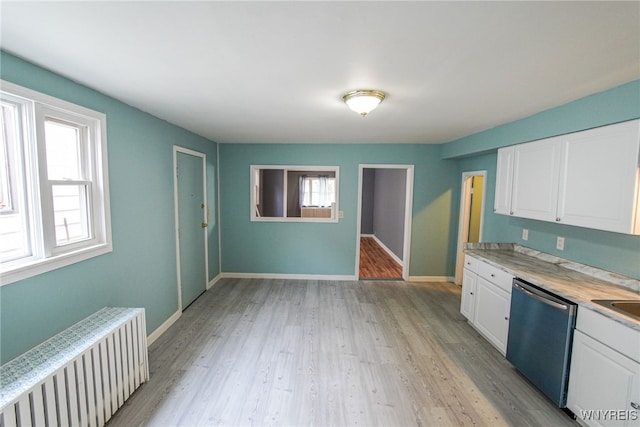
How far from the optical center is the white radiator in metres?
1.30

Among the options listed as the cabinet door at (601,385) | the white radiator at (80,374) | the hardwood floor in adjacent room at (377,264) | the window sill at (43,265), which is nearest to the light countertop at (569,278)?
the cabinet door at (601,385)

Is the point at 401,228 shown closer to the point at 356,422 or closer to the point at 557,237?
the point at 557,237

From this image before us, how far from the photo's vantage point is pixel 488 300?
2.83 m

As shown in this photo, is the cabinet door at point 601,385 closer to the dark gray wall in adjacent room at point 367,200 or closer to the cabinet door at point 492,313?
the cabinet door at point 492,313

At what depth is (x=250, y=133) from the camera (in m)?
3.68

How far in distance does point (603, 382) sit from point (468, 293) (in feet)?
5.12

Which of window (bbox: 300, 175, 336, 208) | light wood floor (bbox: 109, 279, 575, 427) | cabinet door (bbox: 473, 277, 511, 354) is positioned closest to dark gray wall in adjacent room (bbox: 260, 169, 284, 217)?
window (bbox: 300, 175, 336, 208)

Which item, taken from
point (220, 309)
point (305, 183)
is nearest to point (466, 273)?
point (220, 309)

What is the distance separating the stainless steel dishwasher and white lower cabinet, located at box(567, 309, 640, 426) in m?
0.05

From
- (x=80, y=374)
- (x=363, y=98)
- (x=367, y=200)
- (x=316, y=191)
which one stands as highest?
(x=363, y=98)

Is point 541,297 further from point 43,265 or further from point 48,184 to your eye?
point 48,184

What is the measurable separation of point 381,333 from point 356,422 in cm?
126

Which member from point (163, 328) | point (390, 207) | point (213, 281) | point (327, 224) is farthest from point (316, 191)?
point (163, 328)

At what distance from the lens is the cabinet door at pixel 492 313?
2.58m
